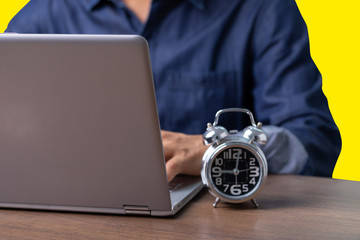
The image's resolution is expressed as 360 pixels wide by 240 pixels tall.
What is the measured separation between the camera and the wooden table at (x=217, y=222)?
107cm

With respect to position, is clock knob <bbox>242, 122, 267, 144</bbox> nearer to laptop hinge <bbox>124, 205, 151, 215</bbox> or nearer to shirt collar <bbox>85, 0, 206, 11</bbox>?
laptop hinge <bbox>124, 205, 151, 215</bbox>

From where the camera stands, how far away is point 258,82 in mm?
2207

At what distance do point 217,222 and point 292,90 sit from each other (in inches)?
40.2

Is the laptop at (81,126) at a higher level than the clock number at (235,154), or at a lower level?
higher

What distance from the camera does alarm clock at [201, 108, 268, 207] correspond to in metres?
1.27

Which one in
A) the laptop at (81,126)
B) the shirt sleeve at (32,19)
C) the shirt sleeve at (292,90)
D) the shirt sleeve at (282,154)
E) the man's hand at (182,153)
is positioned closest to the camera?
the laptop at (81,126)

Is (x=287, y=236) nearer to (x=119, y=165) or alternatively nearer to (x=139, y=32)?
(x=119, y=165)

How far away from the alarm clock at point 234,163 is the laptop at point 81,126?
0.39 ft

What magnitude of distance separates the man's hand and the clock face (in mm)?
158

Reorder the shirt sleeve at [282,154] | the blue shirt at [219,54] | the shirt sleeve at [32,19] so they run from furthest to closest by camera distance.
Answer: the shirt sleeve at [32,19]
the blue shirt at [219,54]
the shirt sleeve at [282,154]

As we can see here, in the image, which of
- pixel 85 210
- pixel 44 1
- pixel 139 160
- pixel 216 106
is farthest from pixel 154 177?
pixel 44 1

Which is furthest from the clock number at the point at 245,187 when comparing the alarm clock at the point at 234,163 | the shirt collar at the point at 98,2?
the shirt collar at the point at 98,2

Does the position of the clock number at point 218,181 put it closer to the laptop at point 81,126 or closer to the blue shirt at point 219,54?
the laptop at point 81,126

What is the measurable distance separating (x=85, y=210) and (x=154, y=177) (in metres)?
0.20
